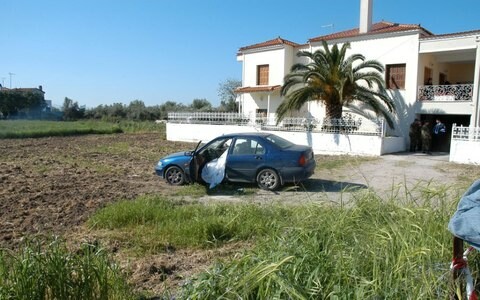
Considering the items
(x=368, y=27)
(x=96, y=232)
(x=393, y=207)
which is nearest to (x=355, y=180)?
(x=393, y=207)

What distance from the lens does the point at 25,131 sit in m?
32.2

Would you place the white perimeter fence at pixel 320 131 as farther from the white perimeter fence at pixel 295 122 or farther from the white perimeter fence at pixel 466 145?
the white perimeter fence at pixel 466 145

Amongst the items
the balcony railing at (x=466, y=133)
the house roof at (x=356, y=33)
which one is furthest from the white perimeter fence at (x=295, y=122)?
the house roof at (x=356, y=33)

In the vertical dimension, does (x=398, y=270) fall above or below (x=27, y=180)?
above

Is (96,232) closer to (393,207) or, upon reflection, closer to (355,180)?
(393,207)

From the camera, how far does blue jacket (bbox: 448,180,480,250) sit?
7.68 feet

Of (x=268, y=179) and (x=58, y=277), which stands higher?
(x=58, y=277)

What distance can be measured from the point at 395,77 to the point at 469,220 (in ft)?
71.3

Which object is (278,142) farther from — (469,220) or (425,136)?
(425,136)

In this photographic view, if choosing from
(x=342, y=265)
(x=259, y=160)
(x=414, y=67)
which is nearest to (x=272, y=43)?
(x=414, y=67)

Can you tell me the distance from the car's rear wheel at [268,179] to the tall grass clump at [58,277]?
21.1 ft

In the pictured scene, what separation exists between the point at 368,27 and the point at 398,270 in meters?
24.0

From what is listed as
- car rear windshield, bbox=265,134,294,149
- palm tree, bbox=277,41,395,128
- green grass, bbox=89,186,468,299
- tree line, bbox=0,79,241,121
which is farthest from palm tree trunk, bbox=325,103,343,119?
tree line, bbox=0,79,241,121

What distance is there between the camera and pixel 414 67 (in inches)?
818
